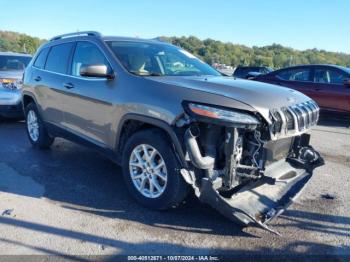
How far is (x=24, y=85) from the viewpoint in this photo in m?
6.61

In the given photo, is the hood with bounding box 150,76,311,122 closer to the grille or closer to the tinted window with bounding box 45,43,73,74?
the grille

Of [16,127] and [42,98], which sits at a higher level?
[42,98]

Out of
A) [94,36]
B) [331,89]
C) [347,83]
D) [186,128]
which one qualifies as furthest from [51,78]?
[347,83]

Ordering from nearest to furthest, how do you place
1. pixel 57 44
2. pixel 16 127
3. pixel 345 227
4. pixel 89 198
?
pixel 345 227 → pixel 89 198 → pixel 57 44 → pixel 16 127

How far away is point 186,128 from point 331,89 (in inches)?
291

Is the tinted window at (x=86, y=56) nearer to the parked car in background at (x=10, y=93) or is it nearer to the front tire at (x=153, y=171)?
the front tire at (x=153, y=171)

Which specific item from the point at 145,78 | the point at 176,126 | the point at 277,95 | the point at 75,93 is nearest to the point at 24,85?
the point at 75,93

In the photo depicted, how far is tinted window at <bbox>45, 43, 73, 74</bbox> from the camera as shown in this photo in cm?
539

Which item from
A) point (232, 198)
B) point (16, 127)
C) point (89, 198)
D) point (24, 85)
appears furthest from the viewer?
point (16, 127)

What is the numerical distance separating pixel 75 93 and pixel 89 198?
4.74 ft

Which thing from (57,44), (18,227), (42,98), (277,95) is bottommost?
(18,227)

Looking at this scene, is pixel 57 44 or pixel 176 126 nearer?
pixel 176 126

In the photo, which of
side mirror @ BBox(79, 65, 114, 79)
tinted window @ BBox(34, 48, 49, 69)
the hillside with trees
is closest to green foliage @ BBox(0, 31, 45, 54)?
the hillside with trees

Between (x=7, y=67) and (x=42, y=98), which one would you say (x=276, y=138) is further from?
(x=7, y=67)
